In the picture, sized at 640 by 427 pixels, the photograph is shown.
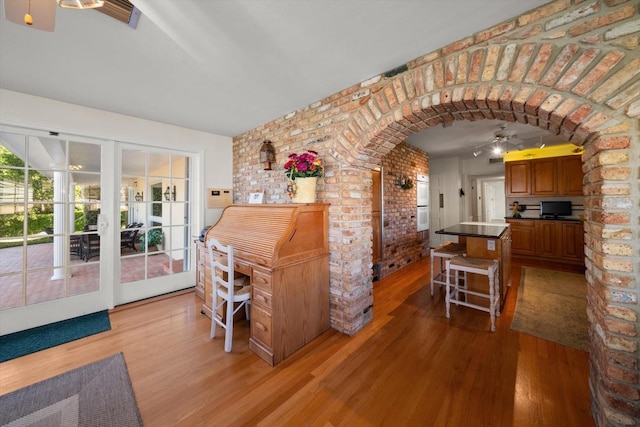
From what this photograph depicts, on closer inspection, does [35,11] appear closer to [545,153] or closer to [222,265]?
[222,265]

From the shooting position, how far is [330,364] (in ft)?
6.28

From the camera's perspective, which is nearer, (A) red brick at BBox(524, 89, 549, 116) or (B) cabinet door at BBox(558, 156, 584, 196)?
(A) red brick at BBox(524, 89, 549, 116)

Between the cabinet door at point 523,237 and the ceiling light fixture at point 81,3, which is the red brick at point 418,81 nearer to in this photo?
the ceiling light fixture at point 81,3

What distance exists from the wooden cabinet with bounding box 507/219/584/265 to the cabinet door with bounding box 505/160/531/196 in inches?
27.1

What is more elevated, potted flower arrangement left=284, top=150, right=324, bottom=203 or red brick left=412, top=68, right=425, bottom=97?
red brick left=412, top=68, right=425, bottom=97

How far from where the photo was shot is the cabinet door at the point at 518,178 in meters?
5.33

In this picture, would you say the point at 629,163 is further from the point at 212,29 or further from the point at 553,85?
the point at 212,29

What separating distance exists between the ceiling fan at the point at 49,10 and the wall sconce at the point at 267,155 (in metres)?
1.74

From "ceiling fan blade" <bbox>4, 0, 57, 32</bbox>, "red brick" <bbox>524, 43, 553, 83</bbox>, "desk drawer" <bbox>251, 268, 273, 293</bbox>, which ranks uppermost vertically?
"ceiling fan blade" <bbox>4, 0, 57, 32</bbox>

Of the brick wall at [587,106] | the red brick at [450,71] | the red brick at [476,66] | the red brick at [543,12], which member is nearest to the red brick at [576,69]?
the brick wall at [587,106]

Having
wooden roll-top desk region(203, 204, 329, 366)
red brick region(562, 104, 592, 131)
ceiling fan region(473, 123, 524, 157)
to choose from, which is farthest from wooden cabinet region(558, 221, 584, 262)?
wooden roll-top desk region(203, 204, 329, 366)

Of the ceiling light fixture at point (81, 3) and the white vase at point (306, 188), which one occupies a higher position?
the ceiling light fixture at point (81, 3)

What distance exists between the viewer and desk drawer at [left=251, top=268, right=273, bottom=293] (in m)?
1.92

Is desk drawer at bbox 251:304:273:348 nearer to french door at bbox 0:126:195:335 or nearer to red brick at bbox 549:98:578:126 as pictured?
french door at bbox 0:126:195:335
